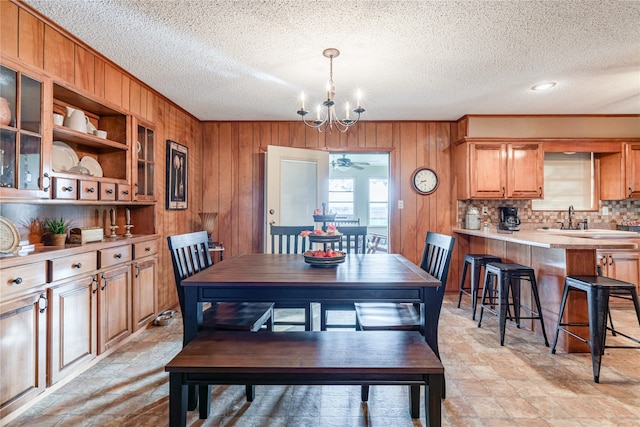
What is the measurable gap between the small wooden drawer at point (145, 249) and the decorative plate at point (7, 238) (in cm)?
105

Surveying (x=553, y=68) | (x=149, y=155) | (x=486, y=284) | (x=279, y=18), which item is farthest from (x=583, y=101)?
(x=149, y=155)

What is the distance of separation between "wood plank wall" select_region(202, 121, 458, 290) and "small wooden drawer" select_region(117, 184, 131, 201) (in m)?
1.59

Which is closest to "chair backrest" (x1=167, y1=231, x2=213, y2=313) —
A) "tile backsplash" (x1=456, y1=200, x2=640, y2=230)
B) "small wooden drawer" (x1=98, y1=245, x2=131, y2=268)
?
"small wooden drawer" (x1=98, y1=245, x2=131, y2=268)

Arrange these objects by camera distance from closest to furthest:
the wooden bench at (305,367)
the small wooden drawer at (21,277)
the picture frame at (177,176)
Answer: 1. the wooden bench at (305,367)
2. the small wooden drawer at (21,277)
3. the picture frame at (177,176)

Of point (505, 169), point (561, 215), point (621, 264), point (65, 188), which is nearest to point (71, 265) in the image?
point (65, 188)

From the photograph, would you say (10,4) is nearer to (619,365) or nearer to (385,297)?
(385,297)

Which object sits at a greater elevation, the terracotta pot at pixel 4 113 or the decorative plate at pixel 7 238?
the terracotta pot at pixel 4 113

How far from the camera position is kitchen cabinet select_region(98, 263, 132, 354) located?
92.0 inches

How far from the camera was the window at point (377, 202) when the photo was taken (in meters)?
7.39

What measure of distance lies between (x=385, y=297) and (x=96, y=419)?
5.57ft

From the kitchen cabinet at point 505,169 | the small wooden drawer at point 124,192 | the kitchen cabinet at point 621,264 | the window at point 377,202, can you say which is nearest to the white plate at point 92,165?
the small wooden drawer at point 124,192

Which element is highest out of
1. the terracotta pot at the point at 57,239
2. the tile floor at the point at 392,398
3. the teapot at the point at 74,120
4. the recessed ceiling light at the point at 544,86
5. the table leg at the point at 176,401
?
the recessed ceiling light at the point at 544,86

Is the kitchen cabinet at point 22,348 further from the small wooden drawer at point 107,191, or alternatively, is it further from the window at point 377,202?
the window at point 377,202

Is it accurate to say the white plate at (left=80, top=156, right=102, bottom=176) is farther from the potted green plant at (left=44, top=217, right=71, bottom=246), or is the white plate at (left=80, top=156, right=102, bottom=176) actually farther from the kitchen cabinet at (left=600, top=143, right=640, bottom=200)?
the kitchen cabinet at (left=600, top=143, right=640, bottom=200)
